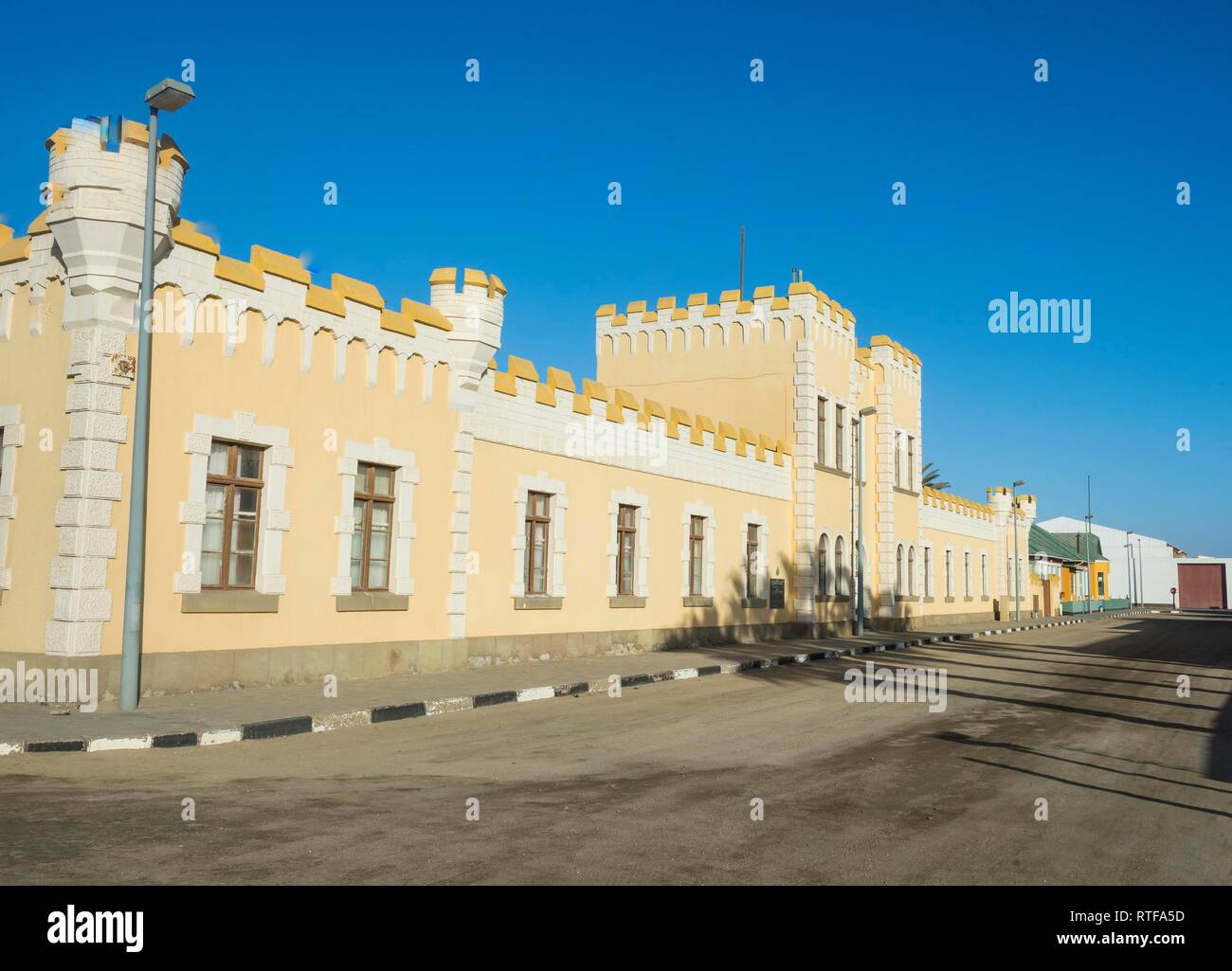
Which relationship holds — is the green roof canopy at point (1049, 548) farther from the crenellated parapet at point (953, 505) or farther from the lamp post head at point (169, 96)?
the lamp post head at point (169, 96)

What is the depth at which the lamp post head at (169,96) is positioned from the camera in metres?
10.9

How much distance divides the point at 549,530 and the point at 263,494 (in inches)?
286

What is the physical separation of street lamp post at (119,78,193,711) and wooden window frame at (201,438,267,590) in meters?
1.92

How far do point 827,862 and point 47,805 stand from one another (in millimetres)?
5177

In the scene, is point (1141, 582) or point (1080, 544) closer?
point (1080, 544)

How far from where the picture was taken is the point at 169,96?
11055mm

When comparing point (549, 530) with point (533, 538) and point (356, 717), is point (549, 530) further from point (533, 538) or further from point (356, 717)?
point (356, 717)

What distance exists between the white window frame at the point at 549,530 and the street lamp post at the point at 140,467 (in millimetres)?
8416

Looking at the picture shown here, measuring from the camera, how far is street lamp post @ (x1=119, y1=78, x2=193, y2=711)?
11.2 metres

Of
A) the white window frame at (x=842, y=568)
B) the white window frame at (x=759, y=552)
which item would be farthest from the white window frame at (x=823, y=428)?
the white window frame at (x=759, y=552)

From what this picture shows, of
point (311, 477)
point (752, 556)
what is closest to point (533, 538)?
point (311, 477)

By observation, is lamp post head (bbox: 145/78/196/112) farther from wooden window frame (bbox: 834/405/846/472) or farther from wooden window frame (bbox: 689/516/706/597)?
wooden window frame (bbox: 834/405/846/472)

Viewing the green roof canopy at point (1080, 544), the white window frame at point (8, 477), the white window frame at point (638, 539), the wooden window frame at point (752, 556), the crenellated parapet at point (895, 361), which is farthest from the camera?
the green roof canopy at point (1080, 544)
